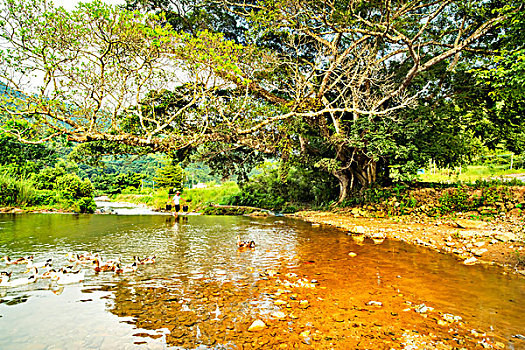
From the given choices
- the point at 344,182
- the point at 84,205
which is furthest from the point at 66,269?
the point at 84,205

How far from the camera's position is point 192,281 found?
481cm

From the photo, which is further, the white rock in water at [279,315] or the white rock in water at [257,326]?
the white rock in water at [279,315]

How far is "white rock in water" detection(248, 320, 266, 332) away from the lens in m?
3.18

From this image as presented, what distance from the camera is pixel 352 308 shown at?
3.78 meters

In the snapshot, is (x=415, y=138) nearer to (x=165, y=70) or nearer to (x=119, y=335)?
(x=165, y=70)

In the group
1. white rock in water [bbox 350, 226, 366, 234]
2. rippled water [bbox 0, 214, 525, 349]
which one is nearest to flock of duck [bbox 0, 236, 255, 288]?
rippled water [bbox 0, 214, 525, 349]

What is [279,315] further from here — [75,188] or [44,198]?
[44,198]

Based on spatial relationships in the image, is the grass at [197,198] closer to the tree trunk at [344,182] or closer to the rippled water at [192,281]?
the tree trunk at [344,182]

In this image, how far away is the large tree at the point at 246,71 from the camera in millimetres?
10242

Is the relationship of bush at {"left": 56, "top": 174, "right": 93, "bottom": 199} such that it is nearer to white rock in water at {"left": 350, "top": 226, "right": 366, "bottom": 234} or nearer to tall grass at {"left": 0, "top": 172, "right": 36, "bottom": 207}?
tall grass at {"left": 0, "top": 172, "right": 36, "bottom": 207}

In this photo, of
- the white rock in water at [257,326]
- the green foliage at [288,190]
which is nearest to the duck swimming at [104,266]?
the white rock in water at [257,326]

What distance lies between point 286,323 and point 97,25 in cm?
1206

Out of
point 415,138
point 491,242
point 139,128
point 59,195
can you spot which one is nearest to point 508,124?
point 415,138

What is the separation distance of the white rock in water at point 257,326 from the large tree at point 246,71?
10.5m
